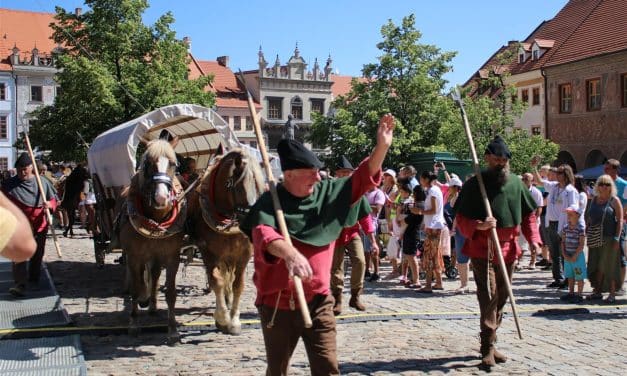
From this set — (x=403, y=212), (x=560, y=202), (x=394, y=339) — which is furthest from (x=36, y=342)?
(x=560, y=202)

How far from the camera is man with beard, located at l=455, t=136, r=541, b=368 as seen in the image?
22.4 feet

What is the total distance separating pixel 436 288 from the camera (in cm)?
1152

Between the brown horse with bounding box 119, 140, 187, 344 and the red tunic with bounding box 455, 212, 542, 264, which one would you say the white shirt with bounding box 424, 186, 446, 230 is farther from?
the brown horse with bounding box 119, 140, 187, 344

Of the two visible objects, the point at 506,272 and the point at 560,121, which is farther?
the point at 560,121

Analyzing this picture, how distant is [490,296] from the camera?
22.3ft

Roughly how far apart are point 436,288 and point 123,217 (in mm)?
5421

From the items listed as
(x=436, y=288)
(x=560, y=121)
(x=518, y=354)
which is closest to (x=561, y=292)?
(x=436, y=288)

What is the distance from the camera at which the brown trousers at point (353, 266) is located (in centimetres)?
896

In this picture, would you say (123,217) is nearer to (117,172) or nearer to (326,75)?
(117,172)

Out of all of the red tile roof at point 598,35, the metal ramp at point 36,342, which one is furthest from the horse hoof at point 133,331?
the red tile roof at point 598,35

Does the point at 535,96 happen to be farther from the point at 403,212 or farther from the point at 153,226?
the point at 153,226

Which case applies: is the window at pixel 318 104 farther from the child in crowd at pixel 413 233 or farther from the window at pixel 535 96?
Answer: the child in crowd at pixel 413 233

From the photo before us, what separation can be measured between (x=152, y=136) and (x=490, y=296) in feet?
19.9

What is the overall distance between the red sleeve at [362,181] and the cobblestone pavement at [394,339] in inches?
95.2
